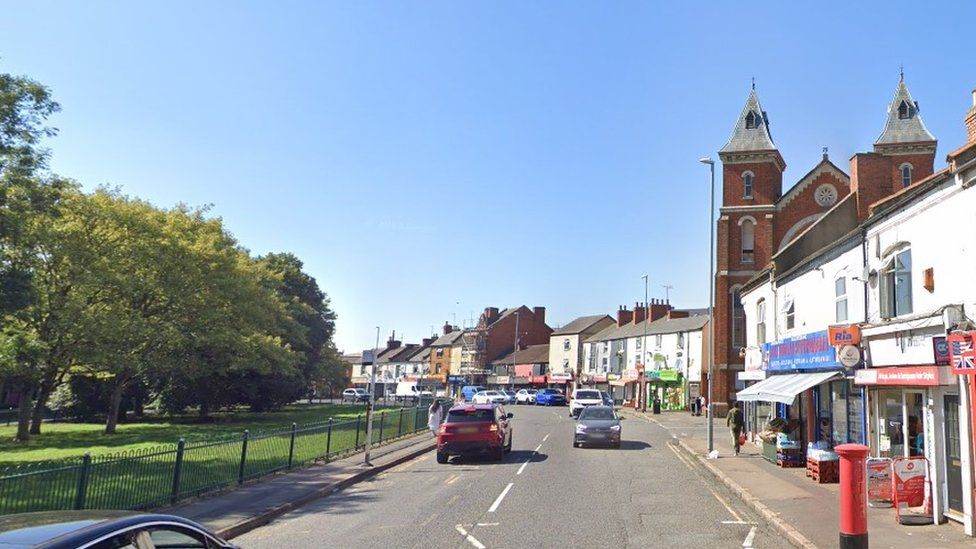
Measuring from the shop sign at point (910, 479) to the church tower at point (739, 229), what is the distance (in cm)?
3788

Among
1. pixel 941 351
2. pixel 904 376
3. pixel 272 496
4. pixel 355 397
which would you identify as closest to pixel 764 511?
pixel 904 376

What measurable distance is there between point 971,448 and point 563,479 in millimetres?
8762

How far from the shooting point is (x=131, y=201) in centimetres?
3469

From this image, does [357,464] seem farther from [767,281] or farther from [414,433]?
[767,281]

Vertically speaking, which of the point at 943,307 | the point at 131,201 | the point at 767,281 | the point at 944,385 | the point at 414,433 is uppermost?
the point at 131,201

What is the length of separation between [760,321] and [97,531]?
2455cm

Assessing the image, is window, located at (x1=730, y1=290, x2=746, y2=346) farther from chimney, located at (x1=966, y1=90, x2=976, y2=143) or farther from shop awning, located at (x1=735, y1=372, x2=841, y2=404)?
chimney, located at (x1=966, y1=90, x2=976, y2=143)

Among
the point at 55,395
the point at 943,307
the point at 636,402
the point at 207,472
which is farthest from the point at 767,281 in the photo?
the point at 55,395

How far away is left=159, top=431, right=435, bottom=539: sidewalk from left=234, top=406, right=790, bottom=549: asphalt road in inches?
12.2

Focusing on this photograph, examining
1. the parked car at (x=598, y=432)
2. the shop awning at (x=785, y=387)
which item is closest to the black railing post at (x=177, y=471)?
the shop awning at (x=785, y=387)

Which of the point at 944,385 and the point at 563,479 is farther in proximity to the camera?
the point at 563,479

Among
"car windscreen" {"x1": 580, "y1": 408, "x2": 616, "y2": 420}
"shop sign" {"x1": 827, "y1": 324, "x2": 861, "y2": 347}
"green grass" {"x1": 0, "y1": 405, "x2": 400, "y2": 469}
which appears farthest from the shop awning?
"green grass" {"x1": 0, "y1": 405, "x2": 400, "y2": 469}

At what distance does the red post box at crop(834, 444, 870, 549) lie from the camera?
8898 millimetres

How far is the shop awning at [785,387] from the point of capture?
54.0 ft
